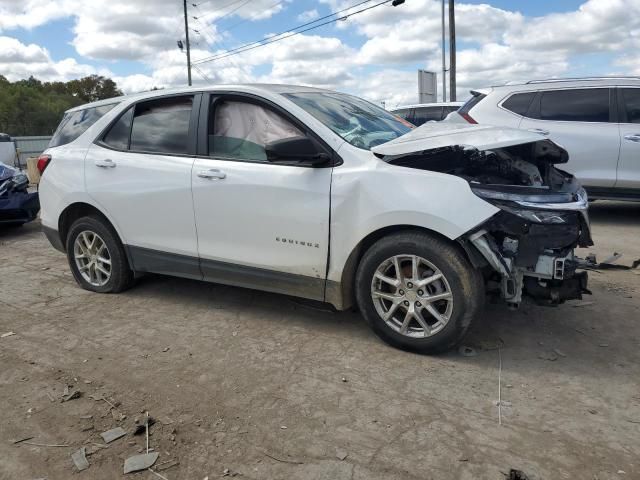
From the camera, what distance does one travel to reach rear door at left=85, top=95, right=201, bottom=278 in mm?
4367

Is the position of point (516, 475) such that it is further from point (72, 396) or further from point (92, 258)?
point (92, 258)

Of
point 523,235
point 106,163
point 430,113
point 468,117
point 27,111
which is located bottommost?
point 523,235

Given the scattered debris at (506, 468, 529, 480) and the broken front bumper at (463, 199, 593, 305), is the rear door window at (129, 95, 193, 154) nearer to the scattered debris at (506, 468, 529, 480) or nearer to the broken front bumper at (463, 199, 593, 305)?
the broken front bumper at (463, 199, 593, 305)

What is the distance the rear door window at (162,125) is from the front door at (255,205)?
0.21 m

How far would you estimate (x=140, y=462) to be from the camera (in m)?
2.61

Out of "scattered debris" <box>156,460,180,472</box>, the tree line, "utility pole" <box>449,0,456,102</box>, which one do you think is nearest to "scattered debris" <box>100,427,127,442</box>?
"scattered debris" <box>156,460,180,472</box>

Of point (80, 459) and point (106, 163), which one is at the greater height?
point (106, 163)

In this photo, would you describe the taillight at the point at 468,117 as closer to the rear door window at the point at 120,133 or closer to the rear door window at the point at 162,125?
the rear door window at the point at 162,125

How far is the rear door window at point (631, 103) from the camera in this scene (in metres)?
7.19

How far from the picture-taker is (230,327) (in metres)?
4.22

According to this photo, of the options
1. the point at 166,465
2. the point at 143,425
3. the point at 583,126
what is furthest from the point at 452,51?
the point at 166,465

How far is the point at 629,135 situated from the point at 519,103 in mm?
1440

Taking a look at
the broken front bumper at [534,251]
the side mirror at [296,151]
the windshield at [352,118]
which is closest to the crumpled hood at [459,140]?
the windshield at [352,118]

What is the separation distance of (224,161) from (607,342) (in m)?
2.99
